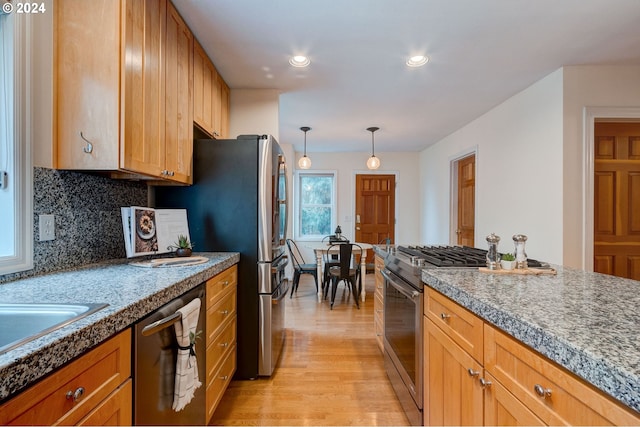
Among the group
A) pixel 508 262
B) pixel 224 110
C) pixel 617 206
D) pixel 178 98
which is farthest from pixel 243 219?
pixel 617 206

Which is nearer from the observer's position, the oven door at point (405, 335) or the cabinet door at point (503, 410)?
the cabinet door at point (503, 410)

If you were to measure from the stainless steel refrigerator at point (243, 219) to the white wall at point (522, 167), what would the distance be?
239cm

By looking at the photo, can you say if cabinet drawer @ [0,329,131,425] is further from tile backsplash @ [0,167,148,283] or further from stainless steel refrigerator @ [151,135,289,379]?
stainless steel refrigerator @ [151,135,289,379]

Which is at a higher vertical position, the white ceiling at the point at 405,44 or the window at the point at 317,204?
the white ceiling at the point at 405,44

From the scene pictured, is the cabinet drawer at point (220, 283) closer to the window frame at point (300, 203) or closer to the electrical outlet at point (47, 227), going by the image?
the electrical outlet at point (47, 227)

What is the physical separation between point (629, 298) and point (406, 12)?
1756mm

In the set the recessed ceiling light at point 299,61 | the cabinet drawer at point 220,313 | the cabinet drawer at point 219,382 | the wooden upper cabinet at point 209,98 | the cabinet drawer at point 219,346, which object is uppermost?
the recessed ceiling light at point 299,61

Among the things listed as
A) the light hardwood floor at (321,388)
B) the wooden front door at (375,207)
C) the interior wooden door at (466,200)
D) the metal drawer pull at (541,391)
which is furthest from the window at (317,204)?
the metal drawer pull at (541,391)

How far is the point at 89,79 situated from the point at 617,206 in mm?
3962

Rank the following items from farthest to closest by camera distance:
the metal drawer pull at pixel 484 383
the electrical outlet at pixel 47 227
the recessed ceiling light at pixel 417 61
Answer: 1. the recessed ceiling light at pixel 417 61
2. the electrical outlet at pixel 47 227
3. the metal drawer pull at pixel 484 383

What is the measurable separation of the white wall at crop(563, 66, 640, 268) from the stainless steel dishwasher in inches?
112

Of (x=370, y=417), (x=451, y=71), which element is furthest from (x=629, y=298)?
(x=451, y=71)

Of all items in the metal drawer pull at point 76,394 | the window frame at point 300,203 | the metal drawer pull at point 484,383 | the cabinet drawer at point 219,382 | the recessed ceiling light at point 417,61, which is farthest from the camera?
the window frame at point 300,203

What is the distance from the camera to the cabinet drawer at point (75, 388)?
0.57 meters
